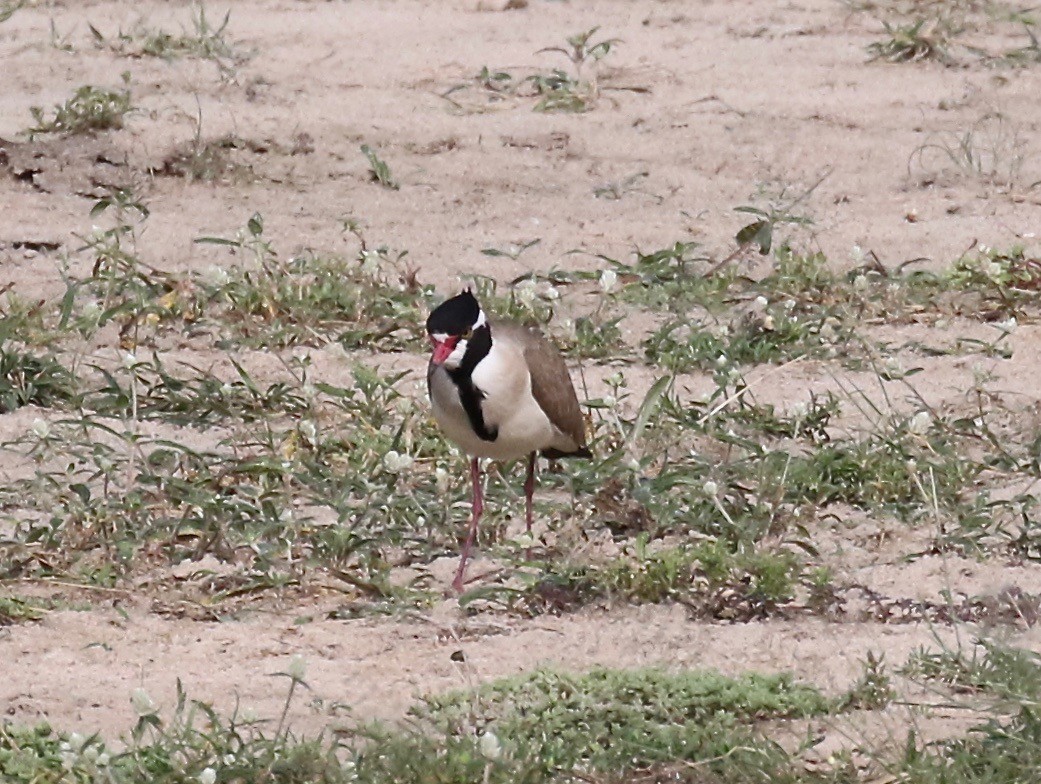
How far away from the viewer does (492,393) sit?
5719mm

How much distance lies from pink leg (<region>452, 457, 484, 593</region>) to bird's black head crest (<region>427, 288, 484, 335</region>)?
1.50ft

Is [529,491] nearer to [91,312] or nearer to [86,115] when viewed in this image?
[91,312]

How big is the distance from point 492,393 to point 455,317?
26cm

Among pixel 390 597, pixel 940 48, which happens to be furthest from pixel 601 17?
pixel 390 597

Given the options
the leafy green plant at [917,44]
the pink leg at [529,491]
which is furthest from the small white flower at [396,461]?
the leafy green plant at [917,44]

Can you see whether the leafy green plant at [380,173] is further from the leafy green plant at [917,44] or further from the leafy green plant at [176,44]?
the leafy green plant at [917,44]

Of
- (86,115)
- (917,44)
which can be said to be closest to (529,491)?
(86,115)

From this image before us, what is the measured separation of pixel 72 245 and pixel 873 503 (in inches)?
137

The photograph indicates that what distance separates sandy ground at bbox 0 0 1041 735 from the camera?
795 cm

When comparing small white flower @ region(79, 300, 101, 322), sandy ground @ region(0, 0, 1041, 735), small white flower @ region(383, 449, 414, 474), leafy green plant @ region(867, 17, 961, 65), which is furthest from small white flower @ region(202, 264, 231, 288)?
leafy green plant @ region(867, 17, 961, 65)

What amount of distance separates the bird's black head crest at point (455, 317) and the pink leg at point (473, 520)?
46 cm

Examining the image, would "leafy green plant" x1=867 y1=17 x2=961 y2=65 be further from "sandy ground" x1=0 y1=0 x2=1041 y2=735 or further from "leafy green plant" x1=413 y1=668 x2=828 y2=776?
"leafy green plant" x1=413 y1=668 x2=828 y2=776

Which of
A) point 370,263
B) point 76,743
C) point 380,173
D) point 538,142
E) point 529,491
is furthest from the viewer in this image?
point 538,142

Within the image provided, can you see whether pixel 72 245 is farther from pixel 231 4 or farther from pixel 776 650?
pixel 776 650
